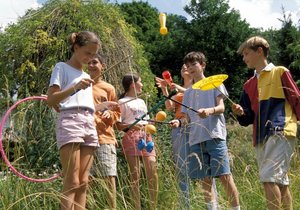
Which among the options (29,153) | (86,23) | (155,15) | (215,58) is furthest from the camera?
(155,15)

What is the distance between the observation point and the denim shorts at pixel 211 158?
3.25 m

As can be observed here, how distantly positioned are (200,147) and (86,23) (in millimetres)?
3104

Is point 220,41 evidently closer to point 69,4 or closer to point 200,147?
point 69,4

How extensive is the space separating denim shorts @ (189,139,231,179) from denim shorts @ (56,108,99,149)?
0.74 m

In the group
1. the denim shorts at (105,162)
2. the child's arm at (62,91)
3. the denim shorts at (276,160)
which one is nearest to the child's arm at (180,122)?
the denim shorts at (105,162)

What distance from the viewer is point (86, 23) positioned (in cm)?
607

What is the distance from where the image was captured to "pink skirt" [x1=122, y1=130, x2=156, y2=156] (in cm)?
356

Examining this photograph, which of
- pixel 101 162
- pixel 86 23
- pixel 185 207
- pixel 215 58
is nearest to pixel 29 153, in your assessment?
pixel 101 162

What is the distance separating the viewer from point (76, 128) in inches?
107

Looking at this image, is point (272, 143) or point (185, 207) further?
point (272, 143)

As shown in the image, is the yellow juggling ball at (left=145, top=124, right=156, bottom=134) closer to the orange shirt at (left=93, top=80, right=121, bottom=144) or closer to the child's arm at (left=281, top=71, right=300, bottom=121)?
the orange shirt at (left=93, top=80, right=121, bottom=144)

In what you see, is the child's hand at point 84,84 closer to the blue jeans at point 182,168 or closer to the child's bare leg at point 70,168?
the child's bare leg at point 70,168

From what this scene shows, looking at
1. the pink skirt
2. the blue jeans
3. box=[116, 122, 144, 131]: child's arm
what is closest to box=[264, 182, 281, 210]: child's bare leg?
the blue jeans

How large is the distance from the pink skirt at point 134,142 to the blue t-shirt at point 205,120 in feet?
1.03
